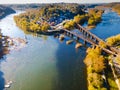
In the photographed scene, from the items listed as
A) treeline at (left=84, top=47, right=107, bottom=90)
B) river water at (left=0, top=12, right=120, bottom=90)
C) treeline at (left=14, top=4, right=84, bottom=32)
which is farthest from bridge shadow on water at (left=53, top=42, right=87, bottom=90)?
treeline at (left=14, top=4, right=84, bottom=32)

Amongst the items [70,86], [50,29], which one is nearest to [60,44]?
[50,29]

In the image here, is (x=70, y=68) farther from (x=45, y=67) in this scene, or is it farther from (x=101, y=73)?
(x=101, y=73)

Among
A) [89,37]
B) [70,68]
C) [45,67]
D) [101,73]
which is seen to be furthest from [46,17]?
[101,73]

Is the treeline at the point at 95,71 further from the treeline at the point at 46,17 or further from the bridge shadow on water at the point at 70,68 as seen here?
the treeline at the point at 46,17

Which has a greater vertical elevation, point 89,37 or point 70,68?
point 89,37

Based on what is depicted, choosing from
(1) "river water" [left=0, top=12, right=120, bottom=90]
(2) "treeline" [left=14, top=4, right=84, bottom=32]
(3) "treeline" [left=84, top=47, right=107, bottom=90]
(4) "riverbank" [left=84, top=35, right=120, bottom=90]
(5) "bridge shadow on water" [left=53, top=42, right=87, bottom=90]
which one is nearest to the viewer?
(3) "treeline" [left=84, top=47, right=107, bottom=90]

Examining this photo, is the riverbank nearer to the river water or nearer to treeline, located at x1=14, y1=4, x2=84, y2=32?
the river water

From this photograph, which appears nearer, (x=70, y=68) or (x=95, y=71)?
(x=95, y=71)
